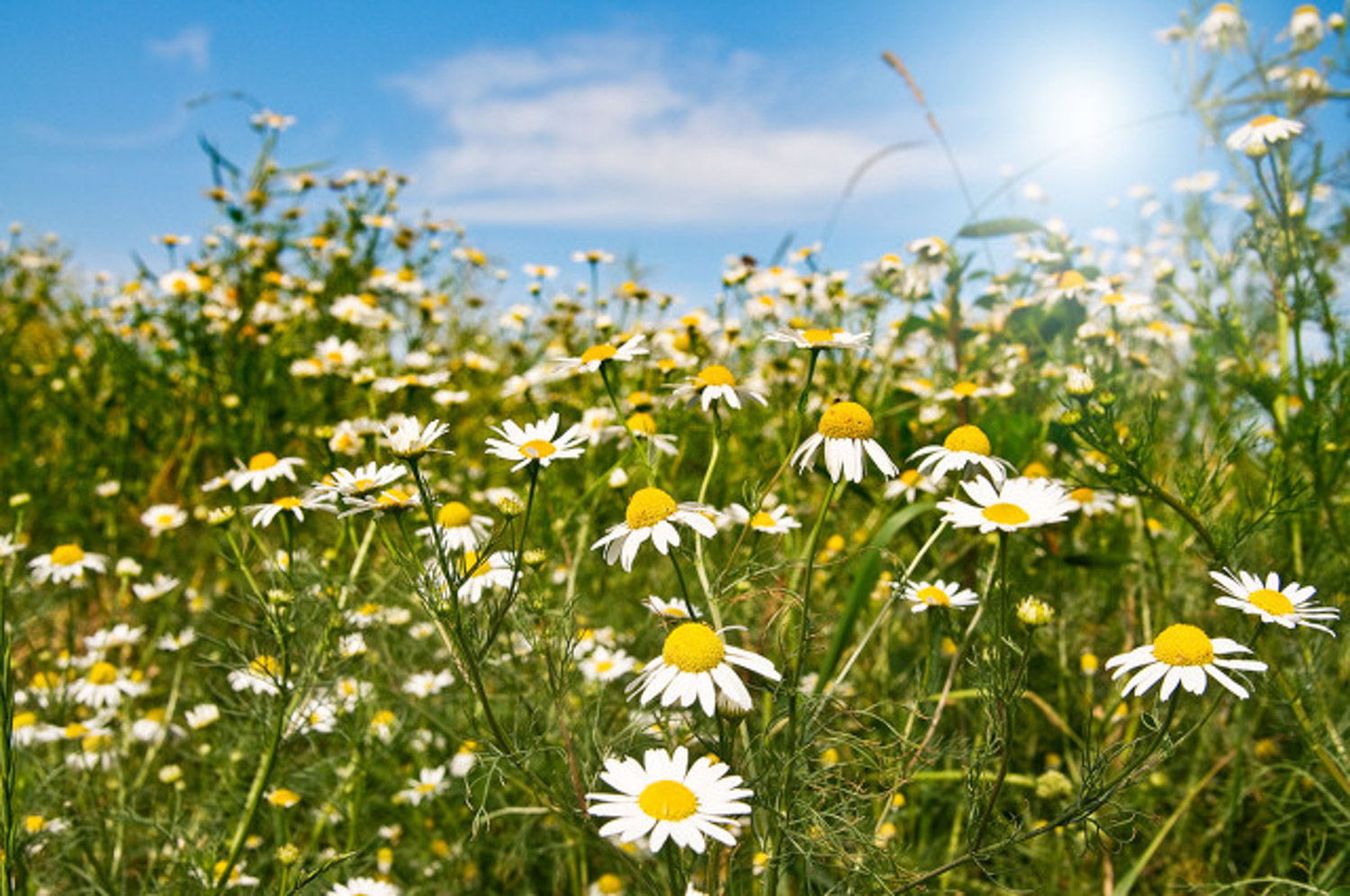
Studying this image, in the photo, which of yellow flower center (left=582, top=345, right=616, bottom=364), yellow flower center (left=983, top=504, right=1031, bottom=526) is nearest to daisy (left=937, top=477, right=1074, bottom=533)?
yellow flower center (left=983, top=504, right=1031, bottom=526)

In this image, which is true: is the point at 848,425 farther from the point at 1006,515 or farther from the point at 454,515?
the point at 454,515

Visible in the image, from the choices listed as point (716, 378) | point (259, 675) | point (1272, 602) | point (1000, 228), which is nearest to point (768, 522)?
point (716, 378)

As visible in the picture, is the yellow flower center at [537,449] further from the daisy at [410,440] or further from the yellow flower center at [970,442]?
the yellow flower center at [970,442]

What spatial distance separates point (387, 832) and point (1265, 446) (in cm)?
212

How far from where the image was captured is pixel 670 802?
2.88 feet

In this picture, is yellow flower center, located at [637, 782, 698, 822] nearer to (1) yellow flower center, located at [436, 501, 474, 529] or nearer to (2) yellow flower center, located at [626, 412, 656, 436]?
(1) yellow flower center, located at [436, 501, 474, 529]

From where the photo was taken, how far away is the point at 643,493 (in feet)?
3.59

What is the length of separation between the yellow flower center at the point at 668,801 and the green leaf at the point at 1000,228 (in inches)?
82.2

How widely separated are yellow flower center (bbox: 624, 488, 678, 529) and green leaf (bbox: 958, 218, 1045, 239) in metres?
1.85

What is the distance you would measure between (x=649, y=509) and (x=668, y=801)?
0.33 meters

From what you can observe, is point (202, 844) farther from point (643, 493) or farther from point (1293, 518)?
point (1293, 518)

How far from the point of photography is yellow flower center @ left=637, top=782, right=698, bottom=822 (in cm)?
87

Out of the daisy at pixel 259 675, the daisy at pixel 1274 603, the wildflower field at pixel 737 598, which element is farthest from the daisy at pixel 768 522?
the daisy at pixel 259 675

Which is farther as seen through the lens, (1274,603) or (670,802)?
(1274,603)
